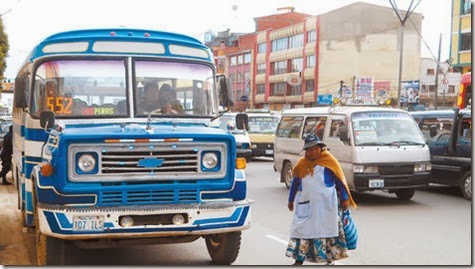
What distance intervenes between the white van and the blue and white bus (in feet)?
17.4

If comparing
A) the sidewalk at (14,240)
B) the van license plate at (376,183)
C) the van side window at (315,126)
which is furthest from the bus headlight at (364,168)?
the sidewalk at (14,240)

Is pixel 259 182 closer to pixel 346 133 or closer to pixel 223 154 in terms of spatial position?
pixel 346 133

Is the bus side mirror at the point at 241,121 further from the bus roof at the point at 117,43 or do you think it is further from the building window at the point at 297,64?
the building window at the point at 297,64

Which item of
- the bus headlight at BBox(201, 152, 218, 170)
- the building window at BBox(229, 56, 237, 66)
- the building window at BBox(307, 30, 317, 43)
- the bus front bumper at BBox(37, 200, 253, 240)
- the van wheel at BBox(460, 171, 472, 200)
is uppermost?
the building window at BBox(307, 30, 317, 43)

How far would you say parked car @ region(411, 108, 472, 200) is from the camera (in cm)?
1352

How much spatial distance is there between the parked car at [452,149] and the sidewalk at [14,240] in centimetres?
877

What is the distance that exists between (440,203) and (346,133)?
2.42 meters

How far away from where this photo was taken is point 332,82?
63.9 meters

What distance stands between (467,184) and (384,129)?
2166mm

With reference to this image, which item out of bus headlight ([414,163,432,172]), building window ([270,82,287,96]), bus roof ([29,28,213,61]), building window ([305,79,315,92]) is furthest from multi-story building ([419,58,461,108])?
bus roof ([29,28,213,61])

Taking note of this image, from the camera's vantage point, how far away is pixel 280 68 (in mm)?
73312

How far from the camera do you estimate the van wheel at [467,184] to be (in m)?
13.3

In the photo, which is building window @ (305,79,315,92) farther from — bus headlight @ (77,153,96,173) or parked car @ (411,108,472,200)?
bus headlight @ (77,153,96,173)

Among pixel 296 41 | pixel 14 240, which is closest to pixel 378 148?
pixel 14 240
